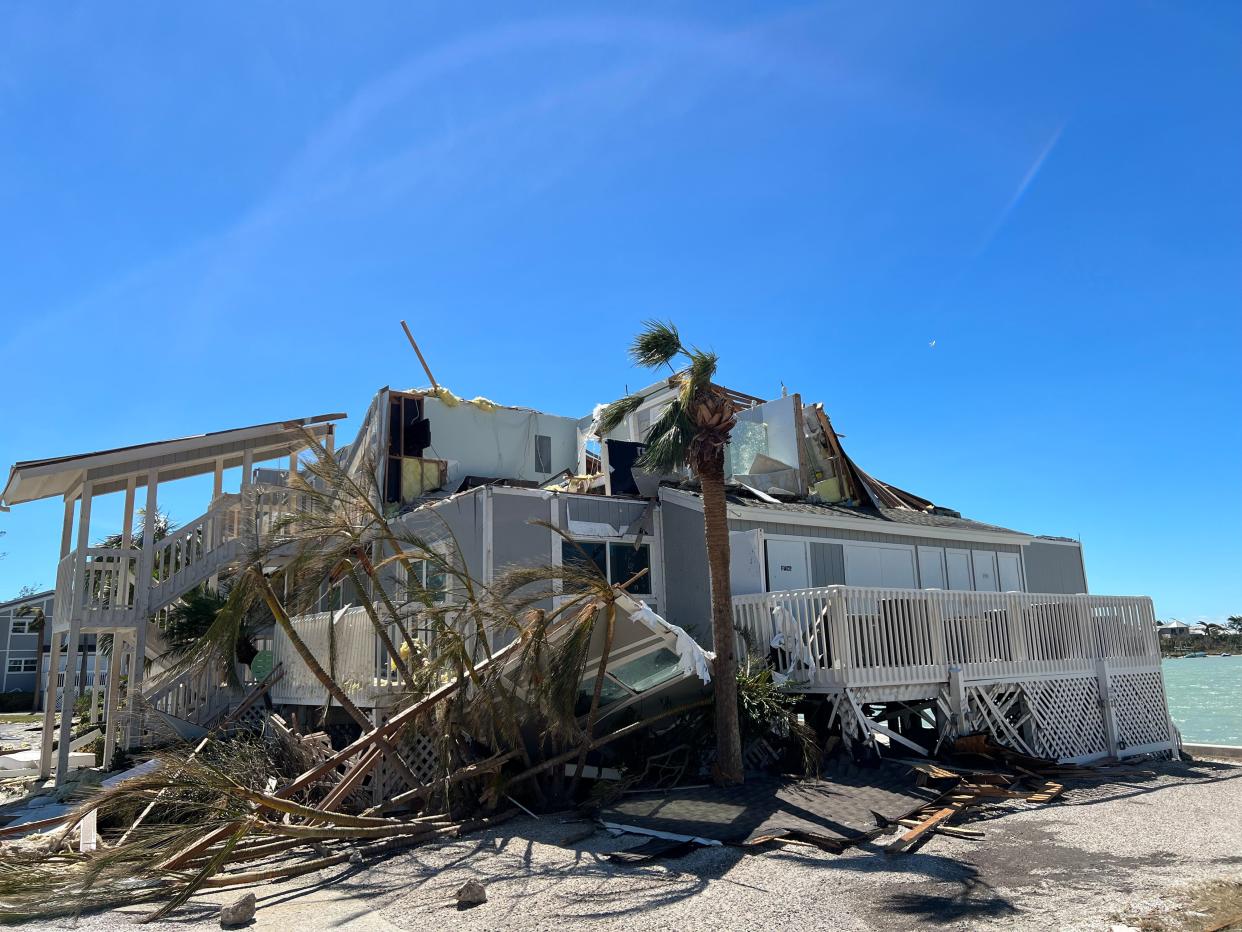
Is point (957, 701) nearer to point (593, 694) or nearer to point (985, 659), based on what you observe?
point (985, 659)

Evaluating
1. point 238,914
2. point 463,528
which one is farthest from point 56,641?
point 238,914

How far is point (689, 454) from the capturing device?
→ 1214 centimetres

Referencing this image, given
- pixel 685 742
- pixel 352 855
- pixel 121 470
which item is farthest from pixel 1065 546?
pixel 121 470

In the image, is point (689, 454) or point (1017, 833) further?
point (689, 454)

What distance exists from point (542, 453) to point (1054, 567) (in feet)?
41.1

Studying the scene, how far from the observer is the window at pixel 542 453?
21172 mm

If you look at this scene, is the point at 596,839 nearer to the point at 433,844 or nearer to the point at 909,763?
the point at 433,844

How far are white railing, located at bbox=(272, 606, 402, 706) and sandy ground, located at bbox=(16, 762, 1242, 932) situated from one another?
3645mm

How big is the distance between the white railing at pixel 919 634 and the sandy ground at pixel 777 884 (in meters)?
2.92

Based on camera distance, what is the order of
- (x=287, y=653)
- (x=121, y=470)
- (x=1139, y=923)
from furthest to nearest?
(x=121, y=470)
(x=287, y=653)
(x=1139, y=923)

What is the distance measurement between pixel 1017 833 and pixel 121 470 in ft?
54.2

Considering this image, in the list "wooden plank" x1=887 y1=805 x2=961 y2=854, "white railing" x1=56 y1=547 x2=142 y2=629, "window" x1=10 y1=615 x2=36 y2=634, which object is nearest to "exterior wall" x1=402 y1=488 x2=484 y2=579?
"white railing" x1=56 y1=547 x2=142 y2=629

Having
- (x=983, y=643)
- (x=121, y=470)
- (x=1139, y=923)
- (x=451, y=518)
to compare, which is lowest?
(x=1139, y=923)

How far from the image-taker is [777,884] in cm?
781
